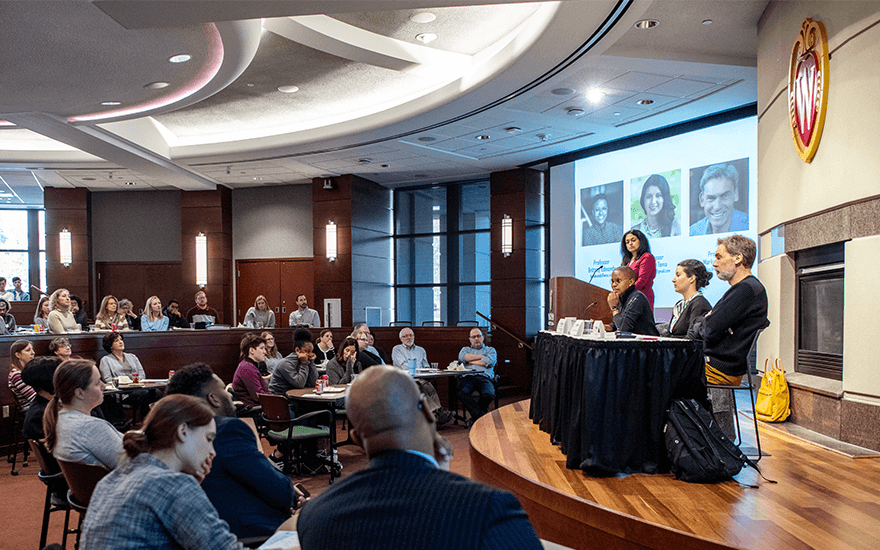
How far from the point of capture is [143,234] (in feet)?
41.8

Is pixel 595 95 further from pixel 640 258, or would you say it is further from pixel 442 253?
pixel 442 253

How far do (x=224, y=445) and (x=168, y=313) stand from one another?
8831mm

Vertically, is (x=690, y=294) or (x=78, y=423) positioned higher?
(x=690, y=294)

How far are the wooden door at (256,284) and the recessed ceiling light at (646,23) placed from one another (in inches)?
345

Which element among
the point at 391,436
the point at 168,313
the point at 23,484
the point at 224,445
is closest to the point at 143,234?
the point at 168,313

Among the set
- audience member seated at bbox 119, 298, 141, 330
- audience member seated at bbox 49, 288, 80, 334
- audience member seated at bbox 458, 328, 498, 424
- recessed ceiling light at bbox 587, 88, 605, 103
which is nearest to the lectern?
recessed ceiling light at bbox 587, 88, 605, 103

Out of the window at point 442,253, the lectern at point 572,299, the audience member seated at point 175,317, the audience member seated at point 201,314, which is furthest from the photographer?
the window at point 442,253

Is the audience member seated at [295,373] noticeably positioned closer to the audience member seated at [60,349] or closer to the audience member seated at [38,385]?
the audience member seated at [60,349]

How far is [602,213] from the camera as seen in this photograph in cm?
972

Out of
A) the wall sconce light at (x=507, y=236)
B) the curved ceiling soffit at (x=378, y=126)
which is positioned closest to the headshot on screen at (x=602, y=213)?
the wall sconce light at (x=507, y=236)

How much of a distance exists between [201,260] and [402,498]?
11.8 meters

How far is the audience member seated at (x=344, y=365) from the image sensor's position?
711 centimetres

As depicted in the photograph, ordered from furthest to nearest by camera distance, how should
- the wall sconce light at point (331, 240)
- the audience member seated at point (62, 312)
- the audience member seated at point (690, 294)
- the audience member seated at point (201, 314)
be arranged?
the wall sconce light at point (331, 240), the audience member seated at point (201, 314), the audience member seated at point (62, 312), the audience member seated at point (690, 294)

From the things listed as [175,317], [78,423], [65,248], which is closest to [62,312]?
[175,317]
